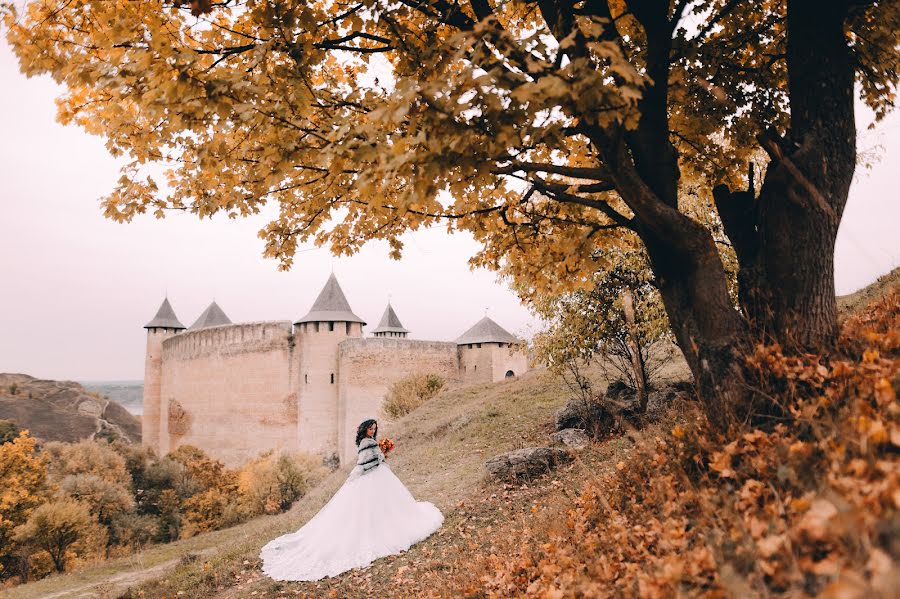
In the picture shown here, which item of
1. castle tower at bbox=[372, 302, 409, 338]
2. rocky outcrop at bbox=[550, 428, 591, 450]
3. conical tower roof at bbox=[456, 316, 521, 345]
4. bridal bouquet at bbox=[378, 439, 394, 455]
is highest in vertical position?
castle tower at bbox=[372, 302, 409, 338]

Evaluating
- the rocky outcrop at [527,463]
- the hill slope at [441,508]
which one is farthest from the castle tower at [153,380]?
the rocky outcrop at [527,463]

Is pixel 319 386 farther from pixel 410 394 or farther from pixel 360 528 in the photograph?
pixel 360 528

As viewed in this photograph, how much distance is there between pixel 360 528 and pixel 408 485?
129 inches

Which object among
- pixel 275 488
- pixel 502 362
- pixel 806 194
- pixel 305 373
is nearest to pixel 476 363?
pixel 502 362

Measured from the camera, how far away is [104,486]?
18031mm

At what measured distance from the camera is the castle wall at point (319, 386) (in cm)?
2958

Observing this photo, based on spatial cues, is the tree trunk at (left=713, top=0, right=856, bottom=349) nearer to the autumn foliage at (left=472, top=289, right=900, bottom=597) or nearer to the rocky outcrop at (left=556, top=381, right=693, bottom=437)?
the autumn foliage at (left=472, top=289, right=900, bottom=597)

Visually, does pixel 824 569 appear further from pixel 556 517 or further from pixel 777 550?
pixel 556 517

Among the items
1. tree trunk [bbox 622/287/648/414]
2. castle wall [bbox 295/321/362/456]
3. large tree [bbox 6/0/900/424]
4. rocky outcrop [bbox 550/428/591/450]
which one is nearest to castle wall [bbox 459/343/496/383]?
castle wall [bbox 295/321/362/456]

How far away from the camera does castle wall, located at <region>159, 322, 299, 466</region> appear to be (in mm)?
30453

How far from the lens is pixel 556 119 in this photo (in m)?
3.11

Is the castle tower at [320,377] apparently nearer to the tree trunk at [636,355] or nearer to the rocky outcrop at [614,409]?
the rocky outcrop at [614,409]

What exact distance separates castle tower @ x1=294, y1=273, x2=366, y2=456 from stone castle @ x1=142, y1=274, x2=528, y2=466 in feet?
0.19

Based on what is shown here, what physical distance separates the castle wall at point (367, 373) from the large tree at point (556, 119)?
2421 centimetres
